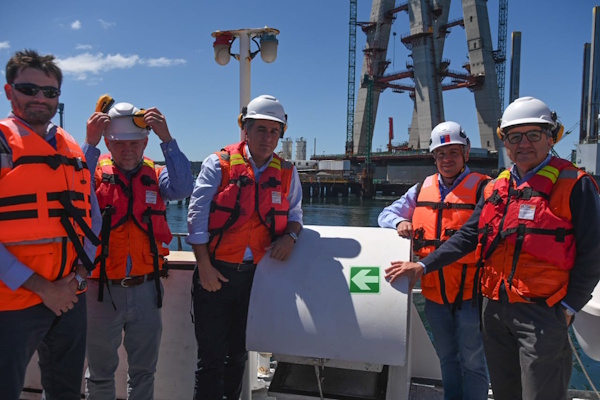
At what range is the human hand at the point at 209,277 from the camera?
7.79ft

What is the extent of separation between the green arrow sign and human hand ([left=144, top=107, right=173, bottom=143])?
127 centimetres

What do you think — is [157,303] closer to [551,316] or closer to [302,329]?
[302,329]

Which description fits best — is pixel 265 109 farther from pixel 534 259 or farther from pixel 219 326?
pixel 534 259

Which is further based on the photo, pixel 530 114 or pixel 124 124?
pixel 124 124

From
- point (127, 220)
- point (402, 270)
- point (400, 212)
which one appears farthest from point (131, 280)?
point (400, 212)

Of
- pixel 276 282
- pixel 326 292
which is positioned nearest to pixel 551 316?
pixel 326 292

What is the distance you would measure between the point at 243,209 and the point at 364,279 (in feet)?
2.48

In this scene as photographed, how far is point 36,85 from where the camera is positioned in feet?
6.18

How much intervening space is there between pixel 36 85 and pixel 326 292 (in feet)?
5.35

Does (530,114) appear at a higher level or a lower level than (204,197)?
higher

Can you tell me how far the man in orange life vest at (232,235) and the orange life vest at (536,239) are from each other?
→ 1.11 meters

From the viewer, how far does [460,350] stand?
272 cm

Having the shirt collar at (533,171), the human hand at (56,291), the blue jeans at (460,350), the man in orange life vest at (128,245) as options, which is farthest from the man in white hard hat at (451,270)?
the human hand at (56,291)

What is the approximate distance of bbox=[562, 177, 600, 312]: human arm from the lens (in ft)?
6.72
